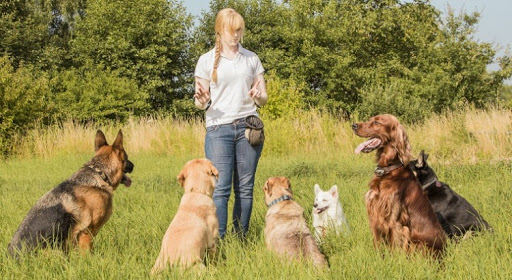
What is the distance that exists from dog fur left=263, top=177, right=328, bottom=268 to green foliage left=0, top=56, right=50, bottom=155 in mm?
16218

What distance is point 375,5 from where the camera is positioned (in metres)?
39.5

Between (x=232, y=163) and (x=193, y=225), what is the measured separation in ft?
3.73

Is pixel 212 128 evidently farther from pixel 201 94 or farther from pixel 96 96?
pixel 96 96

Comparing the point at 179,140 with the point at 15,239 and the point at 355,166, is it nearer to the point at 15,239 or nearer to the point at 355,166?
the point at 355,166

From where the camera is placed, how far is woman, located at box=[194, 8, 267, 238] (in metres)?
5.39

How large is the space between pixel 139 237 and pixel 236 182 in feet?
3.91

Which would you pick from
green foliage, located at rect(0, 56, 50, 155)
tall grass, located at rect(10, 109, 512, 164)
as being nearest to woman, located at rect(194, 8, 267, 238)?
tall grass, located at rect(10, 109, 512, 164)

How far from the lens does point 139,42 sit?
1485 inches

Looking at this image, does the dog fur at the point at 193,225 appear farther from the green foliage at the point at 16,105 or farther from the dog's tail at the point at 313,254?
the green foliage at the point at 16,105

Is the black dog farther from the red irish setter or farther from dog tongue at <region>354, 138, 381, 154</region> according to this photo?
dog tongue at <region>354, 138, 381, 154</region>

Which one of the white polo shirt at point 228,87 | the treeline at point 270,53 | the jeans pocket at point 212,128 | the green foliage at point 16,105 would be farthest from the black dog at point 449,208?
the treeline at point 270,53

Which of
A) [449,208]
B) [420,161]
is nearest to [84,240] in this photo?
[420,161]

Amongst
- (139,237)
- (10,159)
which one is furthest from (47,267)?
(10,159)

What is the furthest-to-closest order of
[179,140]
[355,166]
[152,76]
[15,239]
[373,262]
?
[152,76] < [179,140] < [355,166] < [15,239] < [373,262]
